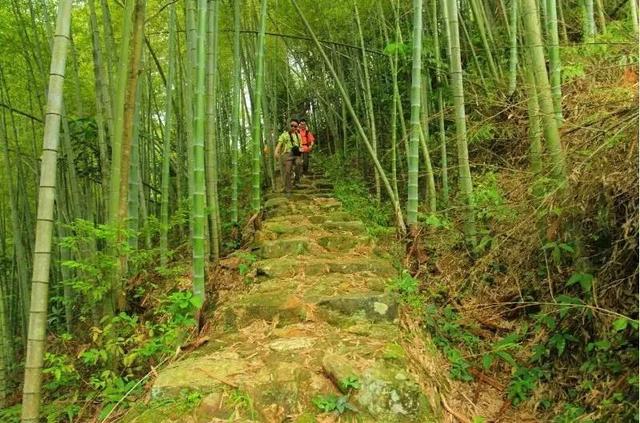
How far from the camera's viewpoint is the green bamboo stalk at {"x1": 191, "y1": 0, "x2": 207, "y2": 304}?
288cm

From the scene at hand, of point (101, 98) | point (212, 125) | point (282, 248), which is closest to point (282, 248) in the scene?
point (282, 248)

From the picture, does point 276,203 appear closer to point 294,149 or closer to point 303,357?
point 294,149

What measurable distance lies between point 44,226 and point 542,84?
8.02 ft

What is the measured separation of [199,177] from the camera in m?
2.96

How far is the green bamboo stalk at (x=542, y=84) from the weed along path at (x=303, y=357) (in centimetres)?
118

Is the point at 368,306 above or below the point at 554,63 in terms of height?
below

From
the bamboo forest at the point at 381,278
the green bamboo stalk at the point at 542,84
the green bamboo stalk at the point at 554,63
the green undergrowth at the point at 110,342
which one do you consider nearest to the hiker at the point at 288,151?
the bamboo forest at the point at 381,278

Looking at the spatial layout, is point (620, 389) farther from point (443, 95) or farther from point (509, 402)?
point (443, 95)

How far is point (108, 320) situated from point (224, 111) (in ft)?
18.4

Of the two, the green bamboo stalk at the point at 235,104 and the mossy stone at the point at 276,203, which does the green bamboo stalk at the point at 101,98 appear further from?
the mossy stone at the point at 276,203

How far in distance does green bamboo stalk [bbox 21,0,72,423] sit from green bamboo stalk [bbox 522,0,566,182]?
220 centimetres

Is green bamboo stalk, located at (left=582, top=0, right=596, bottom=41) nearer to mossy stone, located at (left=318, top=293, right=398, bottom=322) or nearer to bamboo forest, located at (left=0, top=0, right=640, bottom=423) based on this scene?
bamboo forest, located at (left=0, top=0, right=640, bottom=423)

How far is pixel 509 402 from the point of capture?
2330mm

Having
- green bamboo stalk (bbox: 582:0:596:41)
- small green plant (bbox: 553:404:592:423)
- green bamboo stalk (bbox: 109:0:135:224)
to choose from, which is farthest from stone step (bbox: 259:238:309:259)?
green bamboo stalk (bbox: 582:0:596:41)
